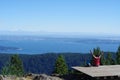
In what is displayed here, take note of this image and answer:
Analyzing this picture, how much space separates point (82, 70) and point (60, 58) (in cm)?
5962

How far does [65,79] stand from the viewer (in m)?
23.6

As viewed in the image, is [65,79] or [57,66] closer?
[65,79]

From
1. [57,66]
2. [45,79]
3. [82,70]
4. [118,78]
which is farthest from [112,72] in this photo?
[57,66]

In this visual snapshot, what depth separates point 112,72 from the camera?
2262 centimetres

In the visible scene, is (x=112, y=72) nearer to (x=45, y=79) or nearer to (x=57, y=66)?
(x=45, y=79)

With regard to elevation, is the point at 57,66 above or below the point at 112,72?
Answer: below

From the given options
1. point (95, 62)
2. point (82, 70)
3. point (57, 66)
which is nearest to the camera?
point (82, 70)

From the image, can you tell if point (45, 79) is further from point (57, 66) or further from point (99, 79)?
point (57, 66)

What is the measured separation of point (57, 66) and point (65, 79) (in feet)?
191

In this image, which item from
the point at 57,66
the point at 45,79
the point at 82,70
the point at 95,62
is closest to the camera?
the point at 45,79

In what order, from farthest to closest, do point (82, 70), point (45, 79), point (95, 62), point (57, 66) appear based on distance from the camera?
point (57, 66), point (95, 62), point (82, 70), point (45, 79)

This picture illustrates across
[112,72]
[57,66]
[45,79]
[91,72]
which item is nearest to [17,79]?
[45,79]

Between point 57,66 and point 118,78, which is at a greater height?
point 118,78

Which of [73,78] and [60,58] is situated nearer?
[73,78]
